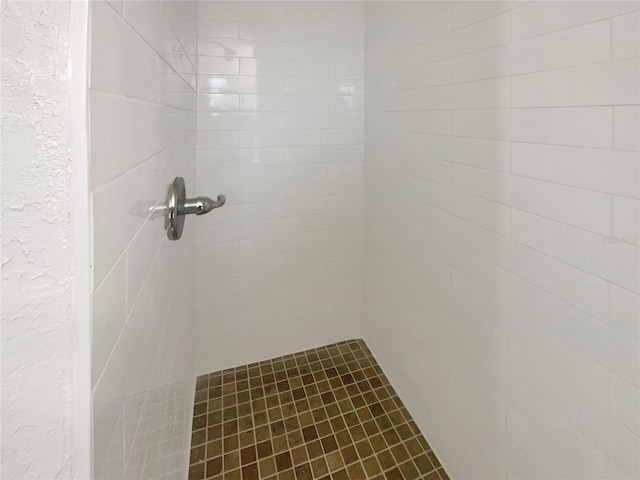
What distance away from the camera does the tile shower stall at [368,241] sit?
1.73ft

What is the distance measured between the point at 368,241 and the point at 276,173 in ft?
2.00

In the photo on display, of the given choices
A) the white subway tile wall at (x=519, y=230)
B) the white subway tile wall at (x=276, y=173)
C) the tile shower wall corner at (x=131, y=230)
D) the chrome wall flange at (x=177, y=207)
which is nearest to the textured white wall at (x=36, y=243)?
the tile shower wall corner at (x=131, y=230)

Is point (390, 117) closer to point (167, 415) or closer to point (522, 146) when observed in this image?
point (522, 146)

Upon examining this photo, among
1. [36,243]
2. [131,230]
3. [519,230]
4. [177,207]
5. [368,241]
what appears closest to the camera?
[36,243]

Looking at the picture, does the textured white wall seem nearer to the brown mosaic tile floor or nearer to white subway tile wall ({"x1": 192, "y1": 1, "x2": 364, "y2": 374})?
the brown mosaic tile floor

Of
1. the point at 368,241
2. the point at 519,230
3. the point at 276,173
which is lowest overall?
the point at 368,241

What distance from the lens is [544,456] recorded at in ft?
2.72

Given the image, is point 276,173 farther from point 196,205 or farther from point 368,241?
point 196,205

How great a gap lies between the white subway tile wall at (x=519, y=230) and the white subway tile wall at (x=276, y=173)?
1.09ft

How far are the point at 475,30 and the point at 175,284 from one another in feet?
3.78

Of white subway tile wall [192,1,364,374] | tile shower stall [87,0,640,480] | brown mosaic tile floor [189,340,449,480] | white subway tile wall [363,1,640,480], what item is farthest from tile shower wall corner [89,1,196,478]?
white subway tile wall [363,1,640,480]

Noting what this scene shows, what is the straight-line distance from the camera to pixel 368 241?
1.78 m

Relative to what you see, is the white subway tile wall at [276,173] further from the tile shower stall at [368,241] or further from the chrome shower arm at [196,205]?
the chrome shower arm at [196,205]

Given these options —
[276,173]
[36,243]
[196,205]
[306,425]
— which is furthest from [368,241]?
[36,243]
